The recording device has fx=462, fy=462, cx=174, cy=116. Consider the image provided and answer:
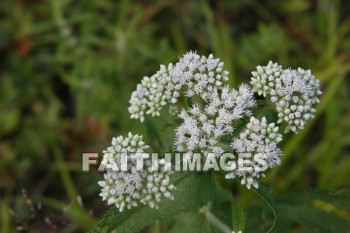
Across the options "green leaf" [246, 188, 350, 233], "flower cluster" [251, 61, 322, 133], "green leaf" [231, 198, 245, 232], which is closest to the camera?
"green leaf" [231, 198, 245, 232]

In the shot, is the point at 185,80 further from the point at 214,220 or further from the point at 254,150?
the point at 214,220

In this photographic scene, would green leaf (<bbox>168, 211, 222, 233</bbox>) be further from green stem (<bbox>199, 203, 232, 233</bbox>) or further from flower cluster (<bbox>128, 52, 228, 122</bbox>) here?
flower cluster (<bbox>128, 52, 228, 122</bbox>)

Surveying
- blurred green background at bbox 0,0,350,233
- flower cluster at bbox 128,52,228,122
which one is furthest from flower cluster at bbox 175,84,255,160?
blurred green background at bbox 0,0,350,233

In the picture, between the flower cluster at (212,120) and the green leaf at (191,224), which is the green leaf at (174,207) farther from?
the green leaf at (191,224)

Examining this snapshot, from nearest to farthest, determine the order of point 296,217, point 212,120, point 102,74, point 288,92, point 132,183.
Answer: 1. point 132,183
2. point 212,120
3. point 288,92
4. point 296,217
5. point 102,74

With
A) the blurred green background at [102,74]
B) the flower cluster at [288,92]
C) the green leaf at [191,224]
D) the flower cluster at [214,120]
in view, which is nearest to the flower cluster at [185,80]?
the flower cluster at [214,120]

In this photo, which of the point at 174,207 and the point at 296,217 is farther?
the point at 296,217

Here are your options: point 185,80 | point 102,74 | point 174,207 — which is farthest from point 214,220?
point 102,74
